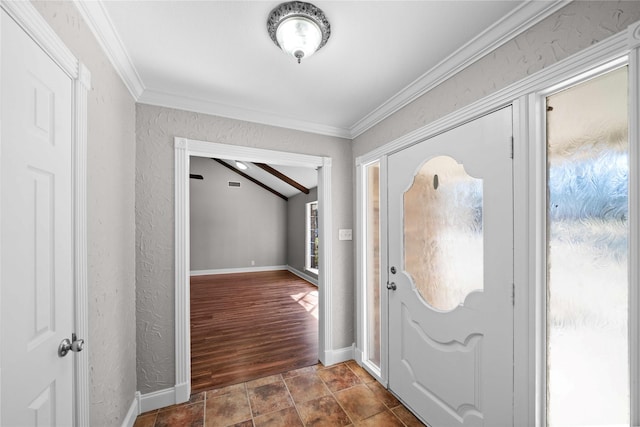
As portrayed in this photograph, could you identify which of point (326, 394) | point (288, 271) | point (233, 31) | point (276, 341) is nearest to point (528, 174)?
point (233, 31)

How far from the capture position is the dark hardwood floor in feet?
7.86

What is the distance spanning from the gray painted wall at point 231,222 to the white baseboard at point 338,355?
210 inches

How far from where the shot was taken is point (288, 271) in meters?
7.39

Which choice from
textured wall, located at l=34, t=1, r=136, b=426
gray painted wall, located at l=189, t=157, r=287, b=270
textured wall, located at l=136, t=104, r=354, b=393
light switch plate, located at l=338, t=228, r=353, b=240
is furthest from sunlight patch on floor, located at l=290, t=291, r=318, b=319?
gray painted wall, located at l=189, t=157, r=287, b=270

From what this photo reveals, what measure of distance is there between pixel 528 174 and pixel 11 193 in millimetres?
1910

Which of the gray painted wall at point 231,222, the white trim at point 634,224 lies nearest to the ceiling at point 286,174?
the gray painted wall at point 231,222

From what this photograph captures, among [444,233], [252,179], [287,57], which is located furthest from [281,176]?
[444,233]

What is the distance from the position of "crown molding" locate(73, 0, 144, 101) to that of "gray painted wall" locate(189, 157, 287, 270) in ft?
18.0

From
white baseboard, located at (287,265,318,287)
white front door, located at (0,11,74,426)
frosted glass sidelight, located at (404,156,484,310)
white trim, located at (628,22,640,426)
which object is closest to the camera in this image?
white front door, located at (0,11,74,426)

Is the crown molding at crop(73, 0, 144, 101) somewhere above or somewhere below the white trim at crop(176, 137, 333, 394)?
above

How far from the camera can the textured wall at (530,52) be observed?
3.08 feet

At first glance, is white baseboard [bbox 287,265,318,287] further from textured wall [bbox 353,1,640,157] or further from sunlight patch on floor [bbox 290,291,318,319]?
textured wall [bbox 353,1,640,157]

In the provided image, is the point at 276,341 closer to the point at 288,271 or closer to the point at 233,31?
the point at 233,31

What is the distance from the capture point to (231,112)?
2135 millimetres
